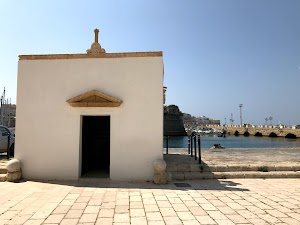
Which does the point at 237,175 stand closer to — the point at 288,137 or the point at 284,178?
the point at 284,178

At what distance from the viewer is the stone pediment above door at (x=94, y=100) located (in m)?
7.13

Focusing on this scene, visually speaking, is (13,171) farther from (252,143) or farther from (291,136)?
(291,136)

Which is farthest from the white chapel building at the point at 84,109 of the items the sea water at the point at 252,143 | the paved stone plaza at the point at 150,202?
the sea water at the point at 252,143

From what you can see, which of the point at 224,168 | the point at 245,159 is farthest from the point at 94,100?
the point at 245,159

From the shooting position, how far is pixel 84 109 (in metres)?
7.32

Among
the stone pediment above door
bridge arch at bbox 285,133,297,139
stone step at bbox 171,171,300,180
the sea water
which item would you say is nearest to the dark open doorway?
the stone pediment above door

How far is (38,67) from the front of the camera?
7.54 metres

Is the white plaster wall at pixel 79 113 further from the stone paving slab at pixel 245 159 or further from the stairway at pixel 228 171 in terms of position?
the stone paving slab at pixel 245 159

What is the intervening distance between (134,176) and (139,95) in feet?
8.26

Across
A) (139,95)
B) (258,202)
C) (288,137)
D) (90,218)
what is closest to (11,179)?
(90,218)

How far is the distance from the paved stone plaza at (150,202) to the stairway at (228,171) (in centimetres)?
41

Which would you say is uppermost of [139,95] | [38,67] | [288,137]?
[38,67]

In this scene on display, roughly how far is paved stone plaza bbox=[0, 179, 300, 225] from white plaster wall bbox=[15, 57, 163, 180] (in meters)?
0.63

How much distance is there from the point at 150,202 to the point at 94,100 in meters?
3.57
